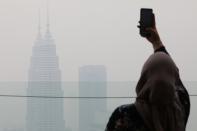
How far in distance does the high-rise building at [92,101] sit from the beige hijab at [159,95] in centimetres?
215

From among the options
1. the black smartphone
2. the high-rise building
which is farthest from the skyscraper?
the black smartphone

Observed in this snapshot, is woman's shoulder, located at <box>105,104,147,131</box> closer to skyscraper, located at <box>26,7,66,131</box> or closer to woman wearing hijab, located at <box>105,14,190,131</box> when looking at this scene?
woman wearing hijab, located at <box>105,14,190,131</box>

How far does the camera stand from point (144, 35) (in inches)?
87.3

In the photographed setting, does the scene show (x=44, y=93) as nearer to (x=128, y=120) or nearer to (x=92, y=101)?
(x=92, y=101)

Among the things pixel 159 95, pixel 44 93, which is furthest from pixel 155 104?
pixel 44 93

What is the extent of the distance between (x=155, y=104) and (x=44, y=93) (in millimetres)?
2704

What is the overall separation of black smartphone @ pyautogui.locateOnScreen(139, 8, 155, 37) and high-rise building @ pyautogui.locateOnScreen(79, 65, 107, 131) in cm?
209

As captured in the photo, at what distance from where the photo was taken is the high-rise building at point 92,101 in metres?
4.37

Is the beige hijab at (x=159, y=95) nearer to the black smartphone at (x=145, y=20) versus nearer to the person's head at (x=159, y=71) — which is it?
the person's head at (x=159, y=71)

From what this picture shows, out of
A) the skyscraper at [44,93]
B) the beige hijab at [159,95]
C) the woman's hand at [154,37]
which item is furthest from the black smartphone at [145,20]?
the skyscraper at [44,93]

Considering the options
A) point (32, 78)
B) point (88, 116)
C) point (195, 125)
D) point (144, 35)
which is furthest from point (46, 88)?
point (144, 35)

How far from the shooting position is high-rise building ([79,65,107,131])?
4.37 m

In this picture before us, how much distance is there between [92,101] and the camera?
4.59 metres

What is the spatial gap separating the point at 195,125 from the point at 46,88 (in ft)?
3.88
